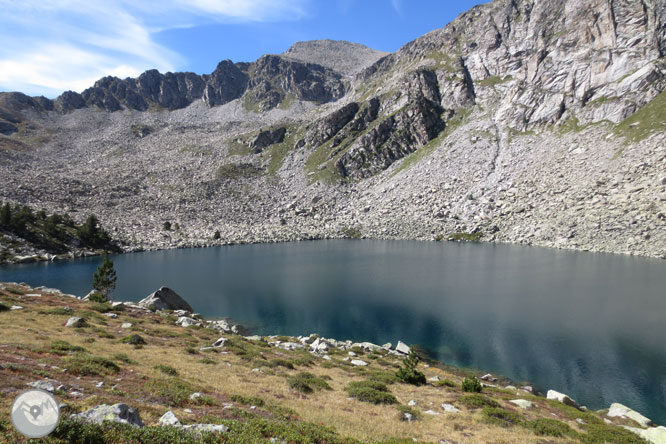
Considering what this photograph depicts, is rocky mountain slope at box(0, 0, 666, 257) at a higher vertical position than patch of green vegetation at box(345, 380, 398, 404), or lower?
higher

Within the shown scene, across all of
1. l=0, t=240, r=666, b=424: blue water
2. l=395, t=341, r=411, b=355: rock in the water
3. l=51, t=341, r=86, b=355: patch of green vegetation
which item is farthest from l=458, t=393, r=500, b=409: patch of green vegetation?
l=51, t=341, r=86, b=355: patch of green vegetation

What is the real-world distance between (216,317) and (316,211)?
346 feet

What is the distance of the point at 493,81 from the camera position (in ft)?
564

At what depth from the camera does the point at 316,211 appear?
151 m

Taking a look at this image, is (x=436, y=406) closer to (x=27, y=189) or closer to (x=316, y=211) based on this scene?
(x=316, y=211)

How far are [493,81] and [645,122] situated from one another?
7726 cm

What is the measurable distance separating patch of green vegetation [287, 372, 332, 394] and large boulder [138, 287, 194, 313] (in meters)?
27.4

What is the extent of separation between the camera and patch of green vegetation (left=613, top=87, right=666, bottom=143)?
104 m

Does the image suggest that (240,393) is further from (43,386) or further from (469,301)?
(469,301)

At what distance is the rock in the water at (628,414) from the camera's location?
830 inches

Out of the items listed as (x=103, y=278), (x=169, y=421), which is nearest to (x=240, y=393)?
(x=169, y=421)

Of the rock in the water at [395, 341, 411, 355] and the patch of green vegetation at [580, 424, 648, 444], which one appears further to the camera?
the rock in the water at [395, 341, 411, 355]

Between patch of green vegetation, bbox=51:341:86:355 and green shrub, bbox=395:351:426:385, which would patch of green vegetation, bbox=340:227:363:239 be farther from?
patch of green vegetation, bbox=51:341:86:355

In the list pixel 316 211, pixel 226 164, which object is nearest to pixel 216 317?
pixel 316 211
